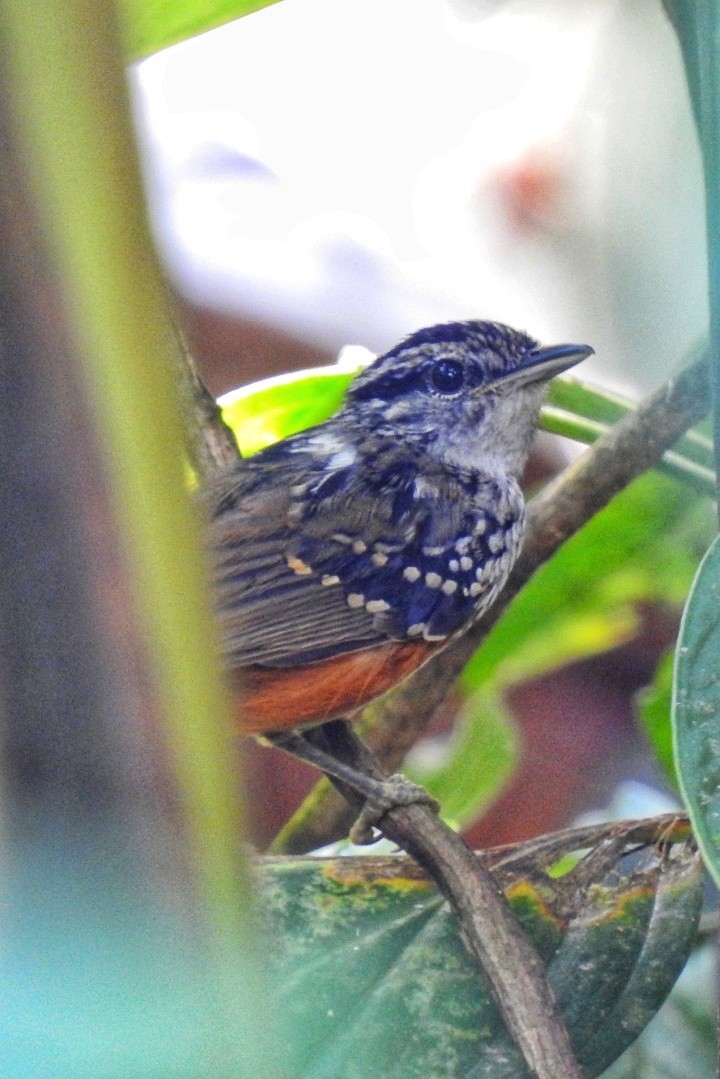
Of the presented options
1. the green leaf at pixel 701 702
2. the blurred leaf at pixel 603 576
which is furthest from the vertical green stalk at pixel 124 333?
the blurred leaf at pixel 603 576

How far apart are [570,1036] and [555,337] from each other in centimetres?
87

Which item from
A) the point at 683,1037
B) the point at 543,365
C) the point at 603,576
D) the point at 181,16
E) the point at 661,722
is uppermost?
the point at 181,16

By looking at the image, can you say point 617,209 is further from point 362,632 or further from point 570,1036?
point 570,1036

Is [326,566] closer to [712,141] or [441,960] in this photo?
[441,960]

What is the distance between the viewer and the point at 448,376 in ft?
4.65

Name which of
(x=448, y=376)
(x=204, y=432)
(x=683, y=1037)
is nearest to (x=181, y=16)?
(x=204, y=432)

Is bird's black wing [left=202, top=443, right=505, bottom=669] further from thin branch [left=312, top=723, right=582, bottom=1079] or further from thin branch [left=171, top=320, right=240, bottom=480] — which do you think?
thin branch [left=312, top=723, right=582, bottom=1079]

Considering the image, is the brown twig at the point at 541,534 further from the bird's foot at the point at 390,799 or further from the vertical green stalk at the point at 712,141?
the vertical green stalk at the point at 712,141

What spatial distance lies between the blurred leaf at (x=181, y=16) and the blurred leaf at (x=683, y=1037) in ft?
3.19

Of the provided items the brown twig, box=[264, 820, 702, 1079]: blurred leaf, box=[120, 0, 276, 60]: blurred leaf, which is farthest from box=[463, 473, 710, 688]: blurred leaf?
box=[120, 0, 276, 60]: blurred leaf

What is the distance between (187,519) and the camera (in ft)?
1.21

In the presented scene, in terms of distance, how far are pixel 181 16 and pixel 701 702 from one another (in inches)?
28.2

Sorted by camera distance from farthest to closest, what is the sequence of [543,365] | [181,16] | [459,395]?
[459,395]
[543,365]
[181,16]

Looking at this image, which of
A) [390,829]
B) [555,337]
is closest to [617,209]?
[555,337]
